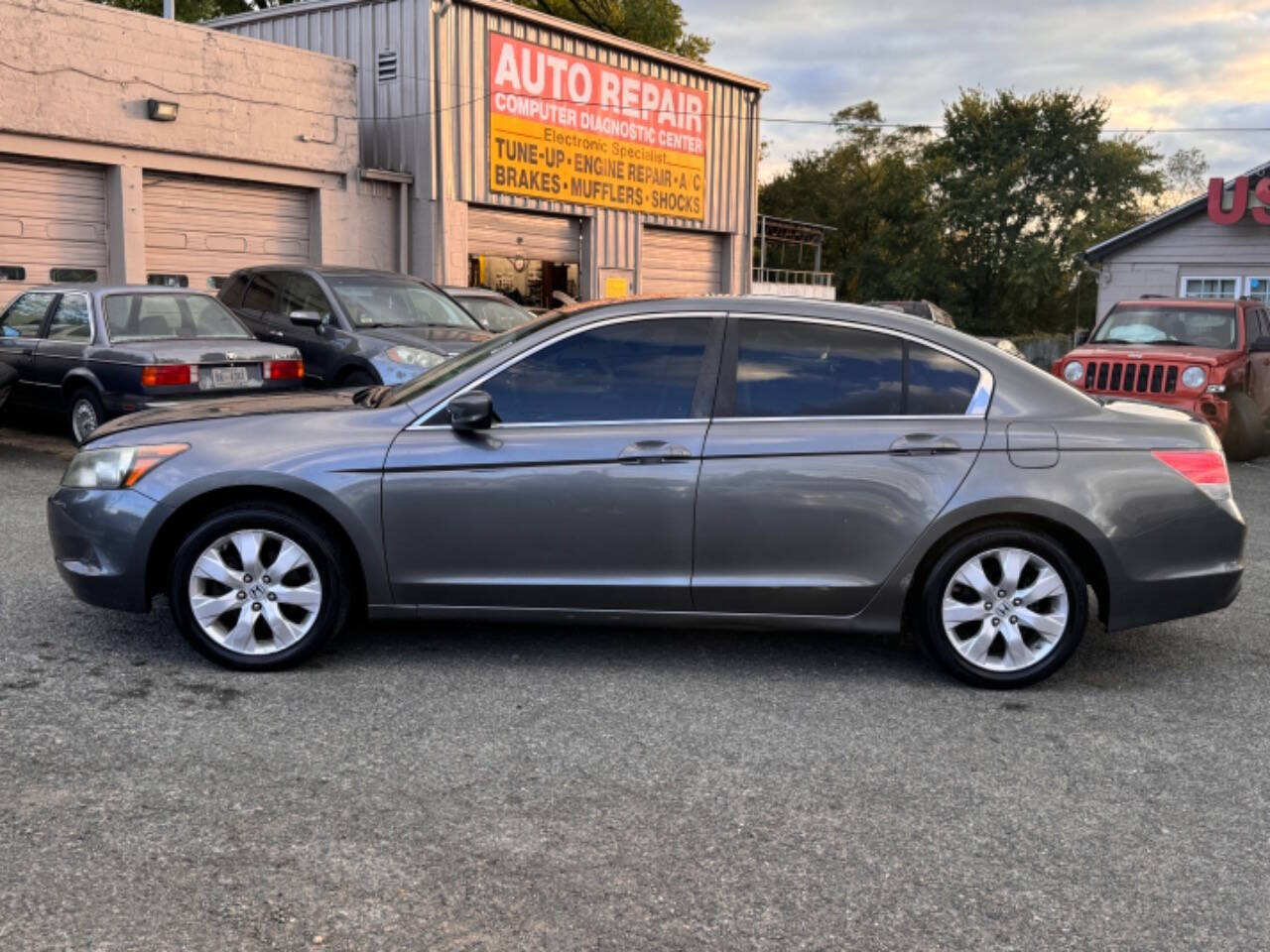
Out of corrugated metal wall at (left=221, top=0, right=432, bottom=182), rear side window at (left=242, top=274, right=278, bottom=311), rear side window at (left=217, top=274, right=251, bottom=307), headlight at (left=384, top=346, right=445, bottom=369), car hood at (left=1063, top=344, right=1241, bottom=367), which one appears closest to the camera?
headlight at (left=384, top=346, right=445, bottom=369)

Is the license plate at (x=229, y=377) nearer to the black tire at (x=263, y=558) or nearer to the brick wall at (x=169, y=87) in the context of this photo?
the black tire at (x=263, y=558)

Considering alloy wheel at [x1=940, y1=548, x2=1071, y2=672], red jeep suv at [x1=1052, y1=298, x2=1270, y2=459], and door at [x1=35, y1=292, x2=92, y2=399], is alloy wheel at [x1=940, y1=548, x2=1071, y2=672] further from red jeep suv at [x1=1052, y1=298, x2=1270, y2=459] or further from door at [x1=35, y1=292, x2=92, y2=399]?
door at [x1=35, y1=292, x2=92, y2=399]

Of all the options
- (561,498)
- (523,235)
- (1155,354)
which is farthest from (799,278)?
(561,498)

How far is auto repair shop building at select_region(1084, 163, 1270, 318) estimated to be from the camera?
72.8 feet

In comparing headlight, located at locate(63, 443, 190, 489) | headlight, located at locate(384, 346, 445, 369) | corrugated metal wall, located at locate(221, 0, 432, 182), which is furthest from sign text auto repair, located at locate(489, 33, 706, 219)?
headlight, located at locate(63, 443, 190, 489)

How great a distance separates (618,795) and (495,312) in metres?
11.0

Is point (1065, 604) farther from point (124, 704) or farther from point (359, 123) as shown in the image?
point (359, 123)

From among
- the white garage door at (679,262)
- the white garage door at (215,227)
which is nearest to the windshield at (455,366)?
the white garage door at (215,227)

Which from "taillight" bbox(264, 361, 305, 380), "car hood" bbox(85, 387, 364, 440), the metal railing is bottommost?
"car hood" bbox(85, 387, 364, 440)

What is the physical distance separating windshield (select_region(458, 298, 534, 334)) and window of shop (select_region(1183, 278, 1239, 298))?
1498cm

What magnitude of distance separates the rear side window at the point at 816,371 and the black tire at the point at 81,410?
282 inches

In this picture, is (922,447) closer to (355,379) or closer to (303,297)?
(355,379)

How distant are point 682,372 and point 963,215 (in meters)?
48.1

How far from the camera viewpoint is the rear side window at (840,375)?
185 inches
